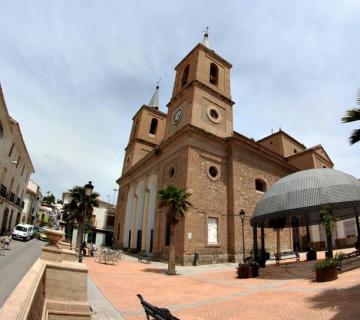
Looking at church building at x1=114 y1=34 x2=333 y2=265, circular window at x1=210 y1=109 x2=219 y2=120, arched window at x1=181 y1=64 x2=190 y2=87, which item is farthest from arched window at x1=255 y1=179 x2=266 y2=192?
arched window at x1=181 y1=64 x2=190 y2=87

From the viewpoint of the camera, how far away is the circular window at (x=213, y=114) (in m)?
26.9

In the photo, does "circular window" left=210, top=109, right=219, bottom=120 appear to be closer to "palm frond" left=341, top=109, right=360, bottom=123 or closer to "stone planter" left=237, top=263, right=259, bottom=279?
"stone planter" left=237, top=263, right=259, bottom=279

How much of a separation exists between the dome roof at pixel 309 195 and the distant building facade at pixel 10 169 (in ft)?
76.8

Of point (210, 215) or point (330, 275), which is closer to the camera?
point (330, 275)

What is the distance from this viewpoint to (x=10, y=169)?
3212cm

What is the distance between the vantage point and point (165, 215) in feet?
83.3

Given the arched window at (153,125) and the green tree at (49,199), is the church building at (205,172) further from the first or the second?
the green tree at (49,199)

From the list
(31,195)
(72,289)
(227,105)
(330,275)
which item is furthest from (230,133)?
(31,195)

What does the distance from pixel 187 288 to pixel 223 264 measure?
34.7 feet

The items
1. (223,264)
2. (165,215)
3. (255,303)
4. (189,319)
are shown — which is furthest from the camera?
(165,215)

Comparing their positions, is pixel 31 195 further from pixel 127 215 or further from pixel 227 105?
pixel 227 105

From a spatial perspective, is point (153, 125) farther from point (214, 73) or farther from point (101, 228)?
point (101, 228)

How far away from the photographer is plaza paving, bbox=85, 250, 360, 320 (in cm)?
789

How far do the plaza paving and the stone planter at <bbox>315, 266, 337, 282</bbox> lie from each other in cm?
35
